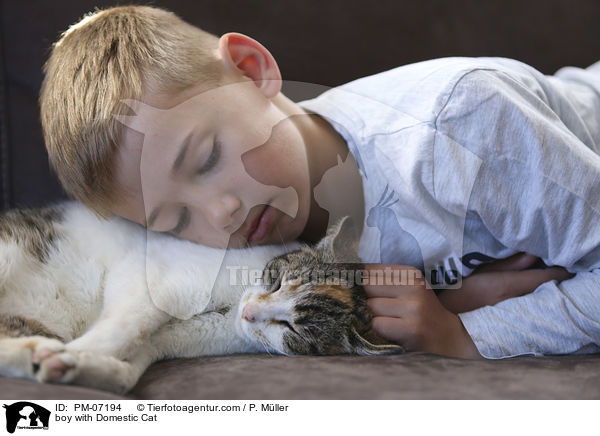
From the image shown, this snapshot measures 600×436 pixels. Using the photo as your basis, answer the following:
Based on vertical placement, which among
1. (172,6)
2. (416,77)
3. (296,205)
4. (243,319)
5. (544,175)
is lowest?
(243,319)

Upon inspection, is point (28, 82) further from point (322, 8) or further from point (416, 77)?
point (416, 77)

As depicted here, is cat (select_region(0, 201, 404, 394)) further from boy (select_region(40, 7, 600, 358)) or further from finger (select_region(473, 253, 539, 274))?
finger (select_region(473, 253, 539, 274))

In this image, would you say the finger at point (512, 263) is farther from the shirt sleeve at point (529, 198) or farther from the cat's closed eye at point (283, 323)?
the cat's closed eye at point (283, 323)

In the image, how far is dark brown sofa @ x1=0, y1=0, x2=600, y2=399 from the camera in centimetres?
63

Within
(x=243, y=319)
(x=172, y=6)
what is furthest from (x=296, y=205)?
(x=172, y=6)

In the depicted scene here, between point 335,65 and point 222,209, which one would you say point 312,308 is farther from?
point 335,65

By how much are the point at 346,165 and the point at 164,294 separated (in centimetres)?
46

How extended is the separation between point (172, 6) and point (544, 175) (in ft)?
3.29

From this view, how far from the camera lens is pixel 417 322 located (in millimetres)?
871

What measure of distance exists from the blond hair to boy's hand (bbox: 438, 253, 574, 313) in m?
0.69

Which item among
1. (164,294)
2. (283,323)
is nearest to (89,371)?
(164,294)

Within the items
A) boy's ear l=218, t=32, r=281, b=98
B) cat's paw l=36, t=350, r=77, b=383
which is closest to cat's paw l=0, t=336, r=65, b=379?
cat's paw l=36, t=350, r=77, b=383
